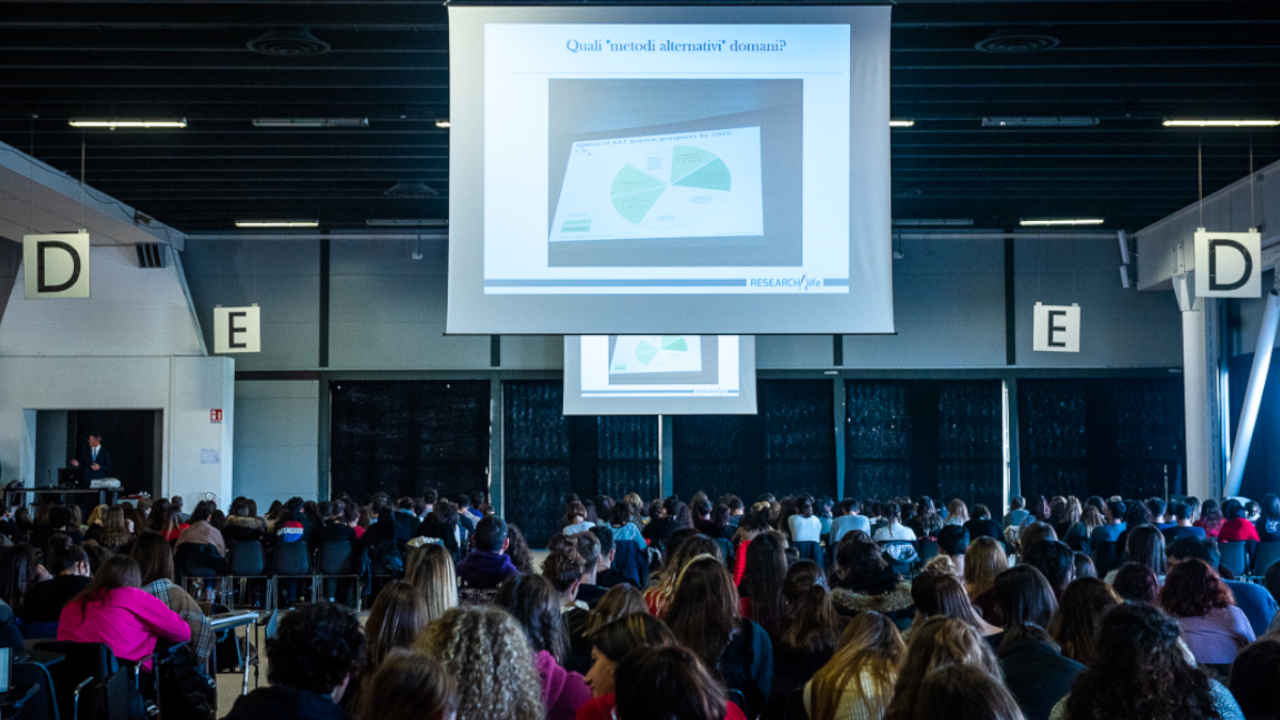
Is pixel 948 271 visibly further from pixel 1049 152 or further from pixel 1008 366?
pixel 1049 152

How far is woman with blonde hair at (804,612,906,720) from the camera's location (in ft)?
10.0

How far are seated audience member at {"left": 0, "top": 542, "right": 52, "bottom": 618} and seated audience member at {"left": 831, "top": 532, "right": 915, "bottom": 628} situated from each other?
4.21 metres

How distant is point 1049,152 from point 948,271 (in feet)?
15.0

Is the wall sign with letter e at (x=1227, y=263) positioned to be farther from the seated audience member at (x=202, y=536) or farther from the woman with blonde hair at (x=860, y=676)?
the seated audience member at (x=202, y=536)

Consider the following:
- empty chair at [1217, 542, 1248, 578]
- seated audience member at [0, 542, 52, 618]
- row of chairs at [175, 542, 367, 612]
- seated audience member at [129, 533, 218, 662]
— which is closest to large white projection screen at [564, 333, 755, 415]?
row of chairs at [175, 542, 367, 612]

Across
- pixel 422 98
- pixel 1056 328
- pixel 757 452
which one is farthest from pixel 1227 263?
pixel 757 452

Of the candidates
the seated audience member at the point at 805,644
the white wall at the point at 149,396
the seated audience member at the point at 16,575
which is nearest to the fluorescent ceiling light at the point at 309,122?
the seated audience member at the point at 16,575

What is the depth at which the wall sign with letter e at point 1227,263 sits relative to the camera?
10.2 m

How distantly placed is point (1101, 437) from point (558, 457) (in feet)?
25.3

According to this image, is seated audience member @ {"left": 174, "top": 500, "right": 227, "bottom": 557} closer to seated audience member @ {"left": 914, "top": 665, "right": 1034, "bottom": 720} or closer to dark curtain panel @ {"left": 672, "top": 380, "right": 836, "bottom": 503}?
dark curtain panel @ {"left": 672, "top": 380, "right": 836, "bottom": 503}

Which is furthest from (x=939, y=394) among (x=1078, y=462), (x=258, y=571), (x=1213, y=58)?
(x=258, y=571)

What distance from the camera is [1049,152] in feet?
39.5

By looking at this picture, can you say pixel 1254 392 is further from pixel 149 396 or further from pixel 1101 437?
pixel 149 396

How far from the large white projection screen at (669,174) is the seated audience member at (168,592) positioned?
191 cm
